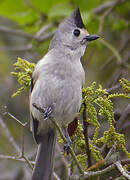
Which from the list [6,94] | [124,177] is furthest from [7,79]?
[124,177]

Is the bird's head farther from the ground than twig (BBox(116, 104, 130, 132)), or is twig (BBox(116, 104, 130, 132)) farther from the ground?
the bird's head

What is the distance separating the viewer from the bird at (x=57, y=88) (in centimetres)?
247

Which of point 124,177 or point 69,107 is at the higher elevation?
point 69,107

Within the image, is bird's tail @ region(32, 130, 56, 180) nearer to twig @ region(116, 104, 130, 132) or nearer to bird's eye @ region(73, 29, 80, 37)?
twig @ region(116, 104, 130, 132)

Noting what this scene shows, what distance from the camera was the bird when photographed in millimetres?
2475

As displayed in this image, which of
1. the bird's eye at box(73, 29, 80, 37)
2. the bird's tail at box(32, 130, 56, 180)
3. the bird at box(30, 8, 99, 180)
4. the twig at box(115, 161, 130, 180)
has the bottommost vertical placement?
the twig at box(115, 161, 130, 180)

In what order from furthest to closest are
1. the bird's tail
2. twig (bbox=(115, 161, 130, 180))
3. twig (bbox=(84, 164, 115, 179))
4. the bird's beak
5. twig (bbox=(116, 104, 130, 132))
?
1. the bird's beak
2. the bird's tail
3. twig (bbox=(116, 104, 130, 132))
4. twig (bbox=(84, 164, 115, 179))
5. twig (bbox=(115, 161, 130, 180))

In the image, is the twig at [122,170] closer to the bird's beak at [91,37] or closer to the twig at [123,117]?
the twig at [123,117]

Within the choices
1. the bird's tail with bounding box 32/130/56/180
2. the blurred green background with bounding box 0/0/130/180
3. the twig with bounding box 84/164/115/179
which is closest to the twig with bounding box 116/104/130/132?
the twig with bounding box 84/164/115/179

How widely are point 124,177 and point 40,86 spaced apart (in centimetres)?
109

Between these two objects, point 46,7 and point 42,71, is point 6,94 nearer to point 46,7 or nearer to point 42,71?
point 46,7

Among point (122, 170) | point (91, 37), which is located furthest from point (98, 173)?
point (91, 37)

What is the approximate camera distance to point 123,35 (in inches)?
158

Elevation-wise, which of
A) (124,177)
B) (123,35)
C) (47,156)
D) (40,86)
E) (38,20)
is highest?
(38,20)
